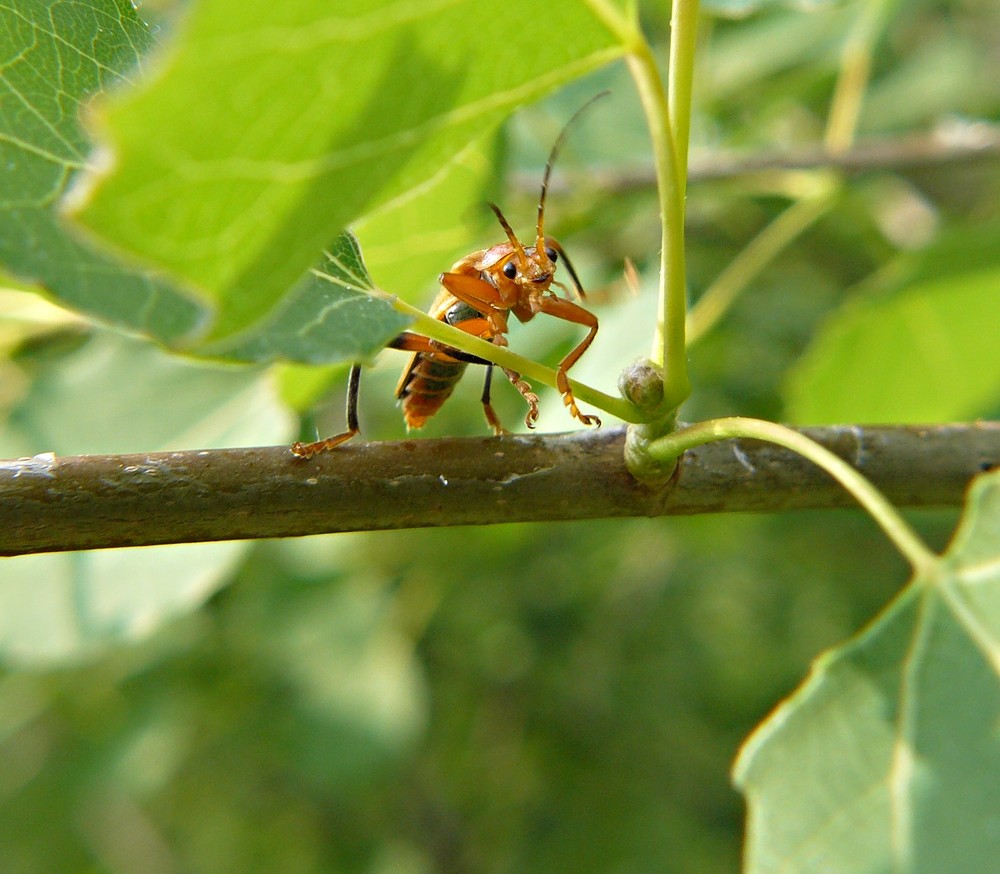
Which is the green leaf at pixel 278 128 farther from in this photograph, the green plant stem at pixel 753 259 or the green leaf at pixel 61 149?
the green plant stem at pixel 753 259

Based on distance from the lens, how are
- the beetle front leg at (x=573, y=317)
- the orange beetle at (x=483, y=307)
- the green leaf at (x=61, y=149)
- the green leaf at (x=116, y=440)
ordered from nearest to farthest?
the green leaf at (x=61, y=149) → the beetle front leg at (x=573, y=317) → the orange beetle at (x=483, y=307) → the green leaf at (x=116, y=440)

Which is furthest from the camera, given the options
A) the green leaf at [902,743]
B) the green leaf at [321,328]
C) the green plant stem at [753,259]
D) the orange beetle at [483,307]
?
the green plant stem at [753,259]

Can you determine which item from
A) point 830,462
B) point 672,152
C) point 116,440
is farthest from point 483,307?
point 116,440

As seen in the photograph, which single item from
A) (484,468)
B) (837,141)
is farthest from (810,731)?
(837,141)

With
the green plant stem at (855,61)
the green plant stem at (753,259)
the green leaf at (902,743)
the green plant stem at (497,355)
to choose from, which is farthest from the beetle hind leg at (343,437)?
the green plant stem at (855,61)

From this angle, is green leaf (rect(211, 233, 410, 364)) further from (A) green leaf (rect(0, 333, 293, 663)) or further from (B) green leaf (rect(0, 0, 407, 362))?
(A) green leaf (rect(0, 333, 293, 663))

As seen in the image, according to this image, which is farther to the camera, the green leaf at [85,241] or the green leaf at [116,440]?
the green leaf at [116,440]
